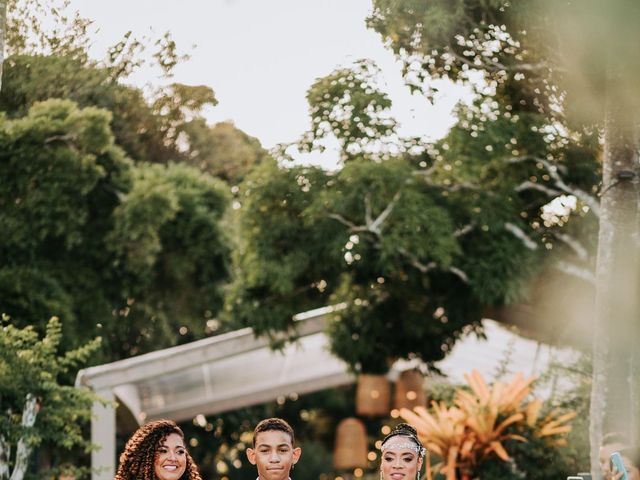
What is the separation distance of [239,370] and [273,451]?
19943mm

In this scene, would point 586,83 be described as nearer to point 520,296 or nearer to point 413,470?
point 520,296

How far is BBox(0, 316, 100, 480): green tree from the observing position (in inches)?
500

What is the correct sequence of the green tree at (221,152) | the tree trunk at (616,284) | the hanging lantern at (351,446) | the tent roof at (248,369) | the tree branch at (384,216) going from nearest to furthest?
1. the tree trunk at (616,284)
2. the tree branch at (384,216)
3. the tent roof at (248,369)
4. the green tree at (221,152)
5. the hanging lantern at (351,446)

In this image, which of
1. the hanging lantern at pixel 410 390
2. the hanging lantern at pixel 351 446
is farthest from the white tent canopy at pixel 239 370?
the hanging lantern at pixel 351 446

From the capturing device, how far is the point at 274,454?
18.0 ft

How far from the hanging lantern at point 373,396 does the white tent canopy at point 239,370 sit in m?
0.40

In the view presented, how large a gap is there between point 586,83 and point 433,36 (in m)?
1.87

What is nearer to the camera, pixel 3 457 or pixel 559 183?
pixel 3 457

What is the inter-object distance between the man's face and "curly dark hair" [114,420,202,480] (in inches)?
14.4

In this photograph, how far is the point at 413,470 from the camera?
18.0ft

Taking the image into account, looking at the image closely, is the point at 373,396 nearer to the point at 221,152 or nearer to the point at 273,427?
the point at 221,152

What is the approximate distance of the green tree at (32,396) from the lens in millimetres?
12711

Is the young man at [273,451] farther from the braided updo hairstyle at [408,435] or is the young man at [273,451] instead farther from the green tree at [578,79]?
the green tree at [578,79]

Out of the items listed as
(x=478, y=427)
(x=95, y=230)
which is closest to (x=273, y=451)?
(x=478, y=427)
